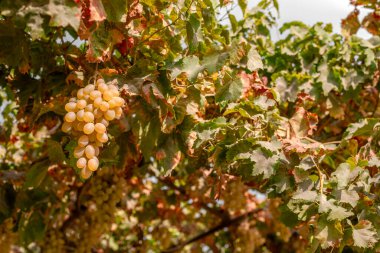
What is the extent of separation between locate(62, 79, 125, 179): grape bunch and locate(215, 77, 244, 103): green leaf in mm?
458

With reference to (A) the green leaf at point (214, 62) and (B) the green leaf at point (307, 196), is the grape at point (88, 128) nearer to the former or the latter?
(A) the green leaf at point (214, 62)

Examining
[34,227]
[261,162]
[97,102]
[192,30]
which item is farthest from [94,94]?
[34,227]

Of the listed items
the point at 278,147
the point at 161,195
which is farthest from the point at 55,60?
the point at 161,195

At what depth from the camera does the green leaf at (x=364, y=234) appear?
1804 mm

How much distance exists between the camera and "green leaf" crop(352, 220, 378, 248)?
180cm

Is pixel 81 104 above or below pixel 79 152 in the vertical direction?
above

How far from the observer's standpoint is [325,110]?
10.2 feet

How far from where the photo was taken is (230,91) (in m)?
1.96

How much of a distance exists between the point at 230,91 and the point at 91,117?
1.90ft

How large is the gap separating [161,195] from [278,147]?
269 cm

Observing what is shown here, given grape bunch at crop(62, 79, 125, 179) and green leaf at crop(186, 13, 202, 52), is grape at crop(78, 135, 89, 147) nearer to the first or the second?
grape bunch at crop(62, 79, 125, 179)

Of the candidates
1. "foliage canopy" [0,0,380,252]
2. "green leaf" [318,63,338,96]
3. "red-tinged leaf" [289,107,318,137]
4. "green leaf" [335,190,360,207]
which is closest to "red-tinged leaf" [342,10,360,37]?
"foliage canopy" [0,0,380,252]

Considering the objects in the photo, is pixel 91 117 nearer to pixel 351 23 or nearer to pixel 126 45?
pixel 126 45

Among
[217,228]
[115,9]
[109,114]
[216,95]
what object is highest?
[115,9]
